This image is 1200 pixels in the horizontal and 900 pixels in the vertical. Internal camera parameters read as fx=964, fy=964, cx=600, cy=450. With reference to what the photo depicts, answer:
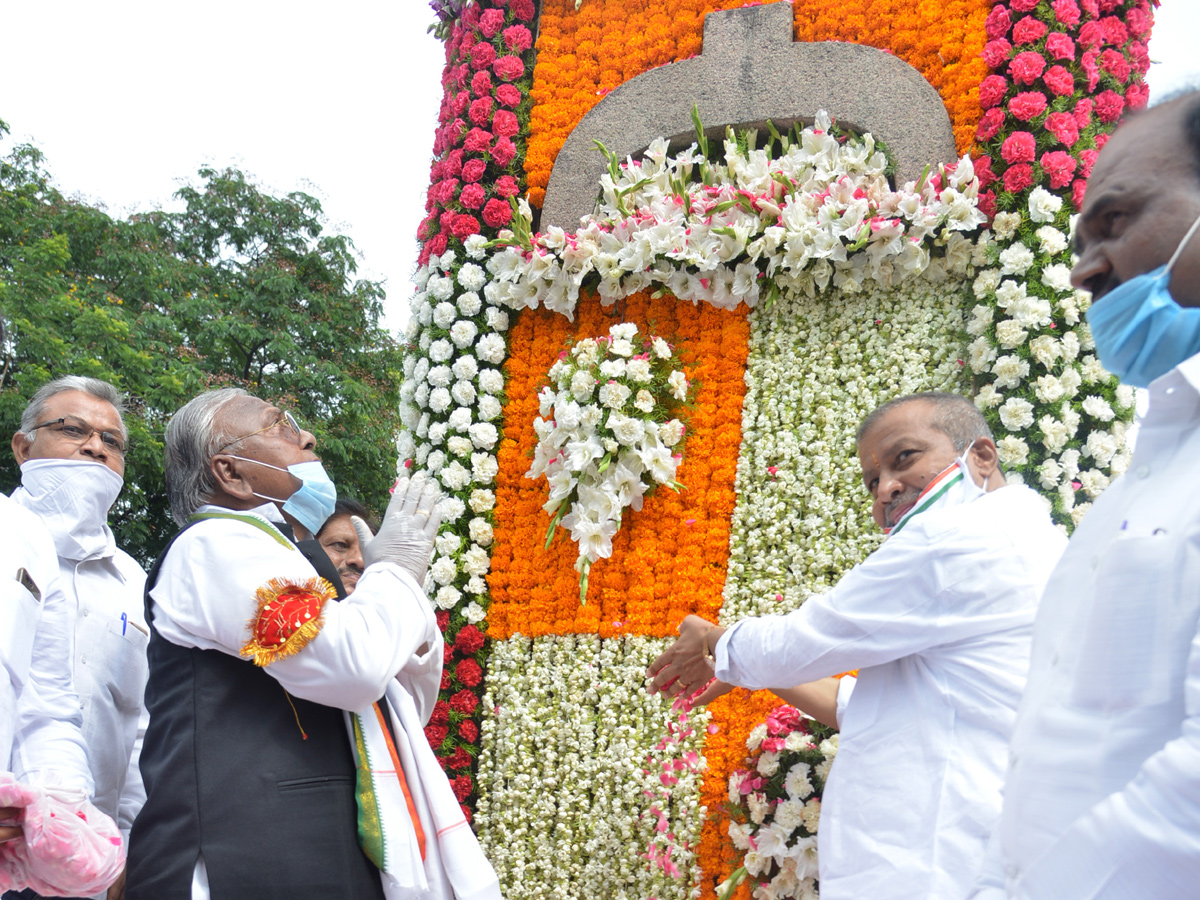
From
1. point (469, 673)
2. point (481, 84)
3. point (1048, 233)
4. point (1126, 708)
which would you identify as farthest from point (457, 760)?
point (1126, 708)

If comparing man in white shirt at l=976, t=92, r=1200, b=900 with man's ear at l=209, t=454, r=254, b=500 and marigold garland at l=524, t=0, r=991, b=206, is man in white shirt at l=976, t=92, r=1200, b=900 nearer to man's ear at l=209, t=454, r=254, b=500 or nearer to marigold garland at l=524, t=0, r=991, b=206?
man's ear at l=209, t=454, r=254, b=500

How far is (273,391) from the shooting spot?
54.8 ft

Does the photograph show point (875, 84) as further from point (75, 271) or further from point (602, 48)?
point (75, 271)

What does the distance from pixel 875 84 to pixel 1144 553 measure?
470 cm

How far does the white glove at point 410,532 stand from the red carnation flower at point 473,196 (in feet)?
11.1

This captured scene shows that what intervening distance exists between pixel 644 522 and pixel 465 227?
2.21m

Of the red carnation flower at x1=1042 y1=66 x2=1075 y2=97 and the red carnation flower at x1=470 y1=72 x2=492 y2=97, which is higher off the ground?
the red carnation flower at x1=470 y1=72 x2=492 y2=97

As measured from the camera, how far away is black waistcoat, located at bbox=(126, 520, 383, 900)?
227 cm

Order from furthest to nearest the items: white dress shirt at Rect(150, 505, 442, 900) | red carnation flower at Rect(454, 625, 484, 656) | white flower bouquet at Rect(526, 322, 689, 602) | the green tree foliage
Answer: the green tree foliage → red carnation flower at Rect(454, 625, 484, 656) → white flower bouquet at Rect(526, 322, 689, 602) → white dress shirt at Rect(150, 505, 442, 900)

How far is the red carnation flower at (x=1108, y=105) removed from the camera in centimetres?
492

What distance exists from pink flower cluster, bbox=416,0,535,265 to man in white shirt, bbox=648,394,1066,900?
13.7 feet

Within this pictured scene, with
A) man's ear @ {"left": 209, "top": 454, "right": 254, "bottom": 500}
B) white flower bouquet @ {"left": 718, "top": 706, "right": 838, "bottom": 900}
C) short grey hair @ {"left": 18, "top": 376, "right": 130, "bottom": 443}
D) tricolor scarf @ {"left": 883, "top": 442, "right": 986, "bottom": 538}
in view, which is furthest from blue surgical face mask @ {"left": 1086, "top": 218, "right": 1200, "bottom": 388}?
short grey hair @ {"left": 18, "top": 376, "right": 130, "bottom": 443}

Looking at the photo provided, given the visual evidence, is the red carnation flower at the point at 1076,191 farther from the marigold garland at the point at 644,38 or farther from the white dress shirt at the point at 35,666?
the white dress shirt at the point at 35,666

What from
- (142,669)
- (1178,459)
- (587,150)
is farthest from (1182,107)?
(587,150)
